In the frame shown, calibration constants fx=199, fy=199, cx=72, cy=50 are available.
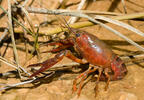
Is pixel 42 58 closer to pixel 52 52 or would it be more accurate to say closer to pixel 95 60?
pixel 52 52

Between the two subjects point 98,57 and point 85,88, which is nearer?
point 85,88

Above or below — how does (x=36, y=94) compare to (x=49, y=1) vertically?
below

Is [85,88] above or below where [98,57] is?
below

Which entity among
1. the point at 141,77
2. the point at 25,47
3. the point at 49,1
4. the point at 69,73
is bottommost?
the point at 141,77

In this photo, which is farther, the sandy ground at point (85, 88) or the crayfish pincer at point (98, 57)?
the crayfish pincer at point (98, 57)

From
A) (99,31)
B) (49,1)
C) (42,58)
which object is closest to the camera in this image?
(42,58)

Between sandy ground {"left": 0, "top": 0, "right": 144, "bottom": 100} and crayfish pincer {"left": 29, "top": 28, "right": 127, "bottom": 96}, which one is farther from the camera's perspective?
crayfish pincer {"left": 29, "top": 28, "right": 127, "bottom": 96}

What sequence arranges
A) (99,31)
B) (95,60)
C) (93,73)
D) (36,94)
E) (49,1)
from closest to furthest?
(36,94) < (95,60) < (93,73) < (99,31) < (49,1)

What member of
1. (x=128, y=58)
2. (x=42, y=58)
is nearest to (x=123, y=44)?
(x=128, y=58)

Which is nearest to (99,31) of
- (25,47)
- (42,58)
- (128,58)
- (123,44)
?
(123,44)

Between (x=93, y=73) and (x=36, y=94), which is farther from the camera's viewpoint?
(x=93, y=73)
